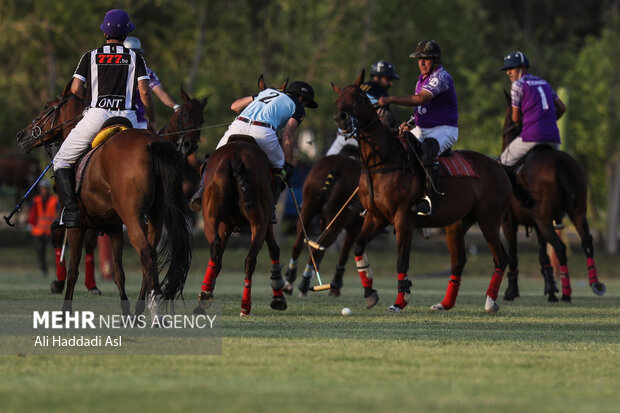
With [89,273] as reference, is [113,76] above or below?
above

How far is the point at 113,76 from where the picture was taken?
1238 cm

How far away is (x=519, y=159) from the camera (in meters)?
18.0

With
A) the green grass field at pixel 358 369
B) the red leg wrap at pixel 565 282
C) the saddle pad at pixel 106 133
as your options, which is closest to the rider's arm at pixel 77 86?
the saddle pad at pixel 106 133

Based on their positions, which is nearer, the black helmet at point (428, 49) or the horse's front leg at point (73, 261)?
the horse's front leg at point (73, 261)

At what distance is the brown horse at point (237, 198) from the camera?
42.6ft

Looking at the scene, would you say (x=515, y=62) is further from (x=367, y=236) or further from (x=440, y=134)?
(x=367, y=236)

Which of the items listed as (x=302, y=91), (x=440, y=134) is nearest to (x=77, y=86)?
(x=302, y=91)

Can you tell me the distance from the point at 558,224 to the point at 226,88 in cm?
1943

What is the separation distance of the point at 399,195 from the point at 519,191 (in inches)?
110

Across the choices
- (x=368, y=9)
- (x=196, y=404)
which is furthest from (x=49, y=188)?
(x=196, y=404)

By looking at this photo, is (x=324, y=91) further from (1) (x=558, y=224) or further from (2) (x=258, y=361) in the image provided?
(2) (x=258, y=361)

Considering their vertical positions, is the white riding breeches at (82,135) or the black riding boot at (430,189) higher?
the white riding breeches at (82,135)

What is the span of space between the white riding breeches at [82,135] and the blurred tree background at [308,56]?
2154 cm

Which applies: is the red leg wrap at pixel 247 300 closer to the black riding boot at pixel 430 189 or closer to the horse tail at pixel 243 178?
the horse tail at pixel 243 178
